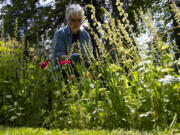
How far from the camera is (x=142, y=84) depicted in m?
1.96

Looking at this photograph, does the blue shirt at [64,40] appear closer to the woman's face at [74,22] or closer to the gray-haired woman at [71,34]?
the gray-haired woman at [71,34]

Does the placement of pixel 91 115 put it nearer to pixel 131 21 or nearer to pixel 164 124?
pixel 164 124

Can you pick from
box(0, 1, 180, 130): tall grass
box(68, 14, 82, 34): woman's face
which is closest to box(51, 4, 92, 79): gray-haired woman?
box(68, 14, 82, 34): woman's face

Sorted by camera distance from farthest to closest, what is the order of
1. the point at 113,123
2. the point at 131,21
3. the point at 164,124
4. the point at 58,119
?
the point at 131,21, the point at 58,119, the point at 113,123, the point at 164,124

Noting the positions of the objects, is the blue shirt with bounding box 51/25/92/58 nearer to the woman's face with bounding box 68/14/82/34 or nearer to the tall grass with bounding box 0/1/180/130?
the woman's face with bounding box 68/14/82/34

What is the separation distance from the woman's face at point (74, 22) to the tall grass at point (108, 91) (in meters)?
0.74

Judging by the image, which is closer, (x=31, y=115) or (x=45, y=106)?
(x=31, y=115)

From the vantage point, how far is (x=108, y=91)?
2250 millimetres

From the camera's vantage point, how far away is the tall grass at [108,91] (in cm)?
183

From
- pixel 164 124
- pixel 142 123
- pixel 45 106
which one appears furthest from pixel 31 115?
pixel 164 124

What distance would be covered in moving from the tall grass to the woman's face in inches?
29.3

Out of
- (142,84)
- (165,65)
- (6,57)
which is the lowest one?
(142,84)

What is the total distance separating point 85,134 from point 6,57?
6.39ft

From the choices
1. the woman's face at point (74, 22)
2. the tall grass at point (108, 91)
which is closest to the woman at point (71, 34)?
the woman's face at point (74, 22)
